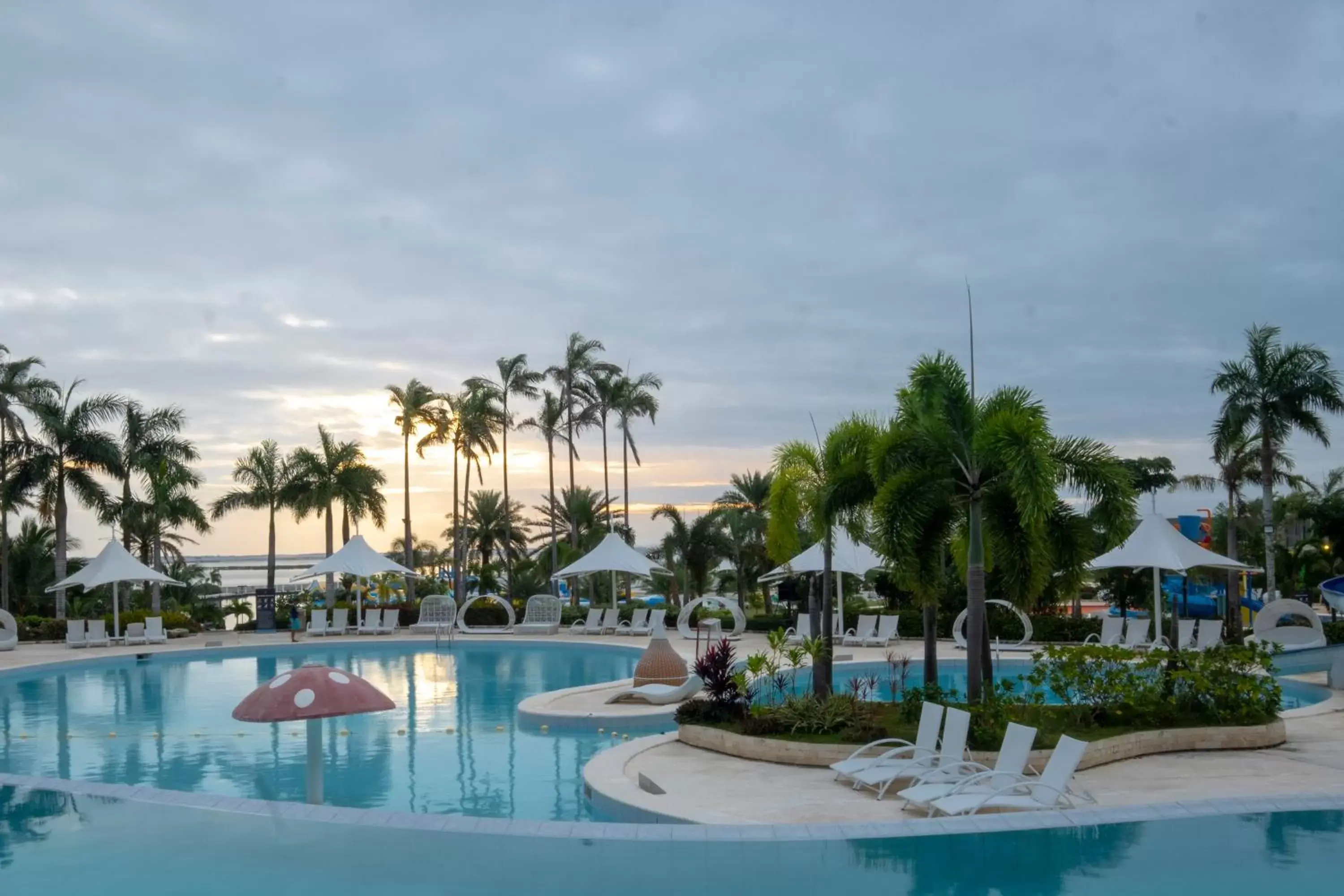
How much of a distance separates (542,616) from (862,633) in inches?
360

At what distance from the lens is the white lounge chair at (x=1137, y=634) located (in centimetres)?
2169

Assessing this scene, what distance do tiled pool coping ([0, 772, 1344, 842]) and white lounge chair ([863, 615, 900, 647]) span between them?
15936mm

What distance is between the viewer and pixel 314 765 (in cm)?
933

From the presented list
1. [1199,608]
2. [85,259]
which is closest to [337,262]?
[85,259]

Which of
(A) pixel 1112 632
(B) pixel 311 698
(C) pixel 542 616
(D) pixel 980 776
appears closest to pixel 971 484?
(D) pixel 980 776

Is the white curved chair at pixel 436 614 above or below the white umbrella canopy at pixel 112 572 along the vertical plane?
below

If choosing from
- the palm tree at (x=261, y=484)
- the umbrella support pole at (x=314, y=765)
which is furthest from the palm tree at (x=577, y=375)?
the umbrella support pole at (x=314, y=765)

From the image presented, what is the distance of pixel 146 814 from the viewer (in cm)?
909

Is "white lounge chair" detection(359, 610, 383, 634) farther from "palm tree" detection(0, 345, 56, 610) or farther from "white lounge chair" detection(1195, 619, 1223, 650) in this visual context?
"white lounge chair" detection(1195, 619, 1223, 650)

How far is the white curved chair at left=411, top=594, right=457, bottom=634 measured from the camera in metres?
29.5

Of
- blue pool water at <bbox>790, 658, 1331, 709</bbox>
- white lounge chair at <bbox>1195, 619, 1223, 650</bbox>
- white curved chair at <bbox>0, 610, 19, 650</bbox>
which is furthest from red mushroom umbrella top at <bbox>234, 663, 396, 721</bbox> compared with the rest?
white curved chair at <bbox>0, 610, 19, 650</bbox>

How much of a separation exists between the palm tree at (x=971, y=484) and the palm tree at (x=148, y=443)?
95.4 ft

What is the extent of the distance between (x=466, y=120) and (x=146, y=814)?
9915 mm

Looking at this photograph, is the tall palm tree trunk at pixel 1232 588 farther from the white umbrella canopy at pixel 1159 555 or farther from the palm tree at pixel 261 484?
the palm tree at pixel 261 484
